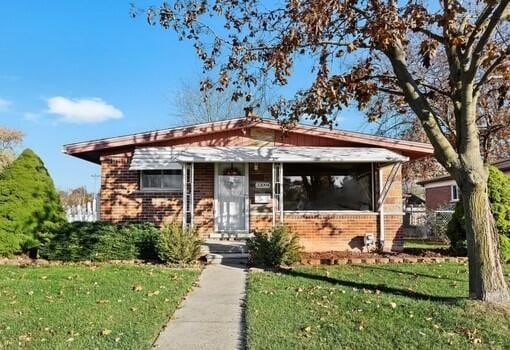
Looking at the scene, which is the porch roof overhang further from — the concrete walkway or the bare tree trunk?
the bare tree trunk

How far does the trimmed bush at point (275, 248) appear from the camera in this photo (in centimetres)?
1061

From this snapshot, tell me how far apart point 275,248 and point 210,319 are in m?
4.29

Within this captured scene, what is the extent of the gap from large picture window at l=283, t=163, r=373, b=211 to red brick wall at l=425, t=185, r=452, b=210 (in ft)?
56.2

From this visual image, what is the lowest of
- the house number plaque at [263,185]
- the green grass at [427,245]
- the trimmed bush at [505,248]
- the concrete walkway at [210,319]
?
the concrete walkway at [210,319]

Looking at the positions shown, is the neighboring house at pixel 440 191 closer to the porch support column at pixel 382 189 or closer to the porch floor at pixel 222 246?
Answer: the porch support column at pixel 382 189

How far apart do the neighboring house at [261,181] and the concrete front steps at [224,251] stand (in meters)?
0.62

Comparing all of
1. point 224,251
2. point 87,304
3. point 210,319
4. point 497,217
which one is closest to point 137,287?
point 87,304

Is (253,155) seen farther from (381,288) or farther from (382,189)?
(381,288)

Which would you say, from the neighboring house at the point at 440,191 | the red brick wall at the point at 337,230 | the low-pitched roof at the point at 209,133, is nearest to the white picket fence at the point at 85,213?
the low-pitched roof at the point at 209,133

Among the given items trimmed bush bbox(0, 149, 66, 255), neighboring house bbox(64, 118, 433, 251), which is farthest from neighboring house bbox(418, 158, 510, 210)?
trimmed bush bbox(0, 149, 66, 255)

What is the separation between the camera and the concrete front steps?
454 inches

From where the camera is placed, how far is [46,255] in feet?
38.2

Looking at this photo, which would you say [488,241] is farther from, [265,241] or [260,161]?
[260,161]

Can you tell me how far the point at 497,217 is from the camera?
Result: 1211 cm
